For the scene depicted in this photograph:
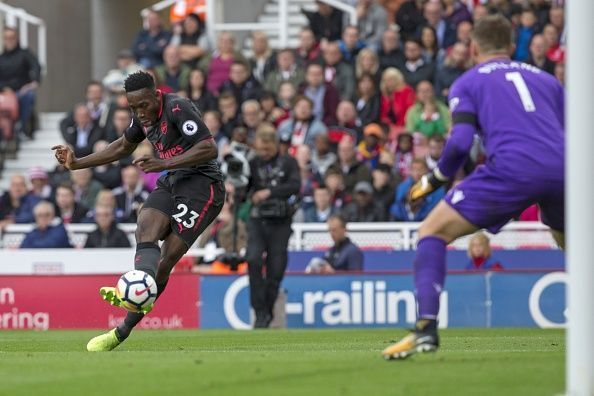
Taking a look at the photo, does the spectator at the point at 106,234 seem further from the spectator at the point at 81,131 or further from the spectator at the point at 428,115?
the spectator at the point at 428,115

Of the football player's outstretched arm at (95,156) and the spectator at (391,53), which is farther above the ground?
the spectator at (391,53)

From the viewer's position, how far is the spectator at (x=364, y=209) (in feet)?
70.8

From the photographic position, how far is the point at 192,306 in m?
19.6

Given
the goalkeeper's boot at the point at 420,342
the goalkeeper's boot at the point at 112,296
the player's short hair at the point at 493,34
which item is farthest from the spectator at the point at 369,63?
the goalkeeper's boot at the point at 420,342

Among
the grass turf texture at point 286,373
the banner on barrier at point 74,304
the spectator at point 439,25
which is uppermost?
the spectator at point 439,25

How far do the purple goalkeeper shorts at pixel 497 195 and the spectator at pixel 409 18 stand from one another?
1587cm

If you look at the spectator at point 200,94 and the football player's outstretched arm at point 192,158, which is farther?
the spectator at point 200,94

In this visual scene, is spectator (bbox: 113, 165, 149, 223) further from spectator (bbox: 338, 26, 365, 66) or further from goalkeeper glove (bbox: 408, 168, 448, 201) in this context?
goalkeeper glove (bbox: 408, 168, 448, 201)

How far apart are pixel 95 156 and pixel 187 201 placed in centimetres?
96

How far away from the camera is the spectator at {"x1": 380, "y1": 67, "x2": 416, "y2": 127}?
23.2m

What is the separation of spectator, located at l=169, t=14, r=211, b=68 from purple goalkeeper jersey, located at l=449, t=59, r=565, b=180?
1673 centimetres

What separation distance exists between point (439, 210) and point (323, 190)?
40.7ft

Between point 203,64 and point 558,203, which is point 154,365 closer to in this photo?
point 558,203

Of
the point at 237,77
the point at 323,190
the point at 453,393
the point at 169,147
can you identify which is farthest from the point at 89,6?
the point at 453,393
